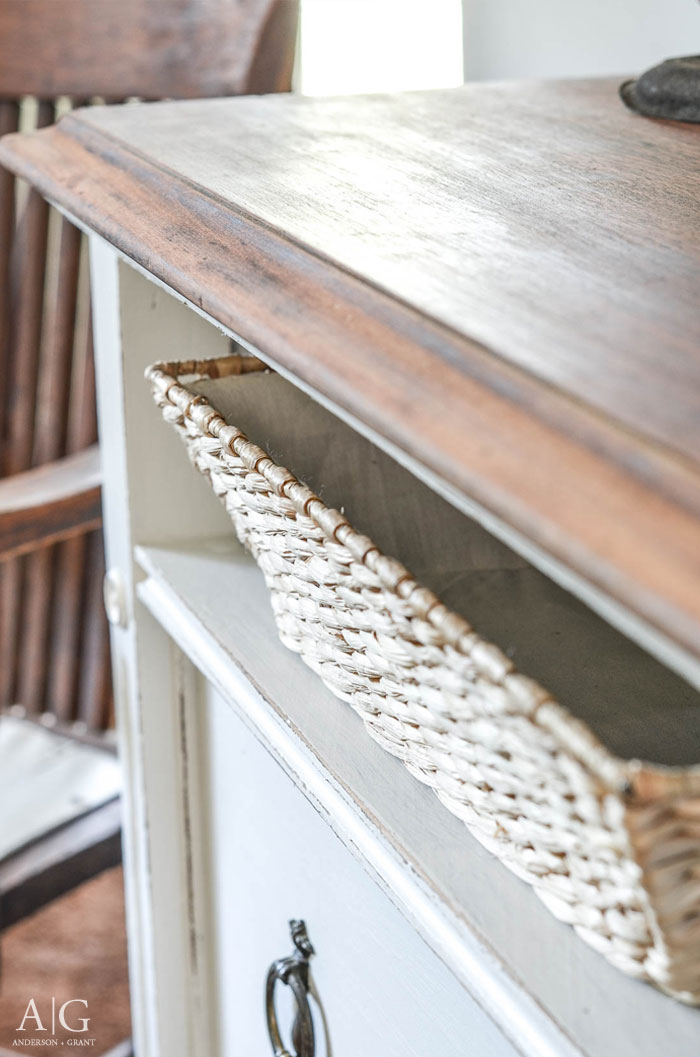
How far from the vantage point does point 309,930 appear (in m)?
0.53

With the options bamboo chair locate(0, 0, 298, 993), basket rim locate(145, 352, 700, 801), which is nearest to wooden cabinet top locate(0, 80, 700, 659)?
basket rim locate(145, 352, 700, 801)

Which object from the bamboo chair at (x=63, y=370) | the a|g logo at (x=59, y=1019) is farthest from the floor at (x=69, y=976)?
the bamboo chair at (x=63, y=370)

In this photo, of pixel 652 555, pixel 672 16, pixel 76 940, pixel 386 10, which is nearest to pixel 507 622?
pixel 652 555

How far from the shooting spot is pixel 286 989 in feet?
1.91

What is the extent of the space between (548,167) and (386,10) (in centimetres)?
110

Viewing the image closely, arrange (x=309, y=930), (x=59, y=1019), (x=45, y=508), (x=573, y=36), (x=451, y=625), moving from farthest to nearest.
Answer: (x=59, y=1019)
(x=573, y=36)
(x=45, y=508)
(x=309, y=930)
(x=451, y=625)

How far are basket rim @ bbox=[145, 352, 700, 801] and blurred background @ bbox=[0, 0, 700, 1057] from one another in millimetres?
378

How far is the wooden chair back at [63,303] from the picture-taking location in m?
0.82

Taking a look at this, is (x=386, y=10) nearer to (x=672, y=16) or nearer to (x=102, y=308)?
(x=672, y=16)

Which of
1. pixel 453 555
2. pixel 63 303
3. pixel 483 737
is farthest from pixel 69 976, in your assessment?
pixel 483 737

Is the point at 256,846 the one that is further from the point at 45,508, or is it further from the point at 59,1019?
the point at 59,1019

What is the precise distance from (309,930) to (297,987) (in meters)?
0.03

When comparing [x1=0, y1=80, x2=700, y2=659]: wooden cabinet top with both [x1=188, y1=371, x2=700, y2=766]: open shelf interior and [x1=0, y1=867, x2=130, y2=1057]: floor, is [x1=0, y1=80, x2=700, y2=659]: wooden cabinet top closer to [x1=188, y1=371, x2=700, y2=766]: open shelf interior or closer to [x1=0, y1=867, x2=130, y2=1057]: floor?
[x1=188, y1=371, x2=700, y2=766]: open shelf interior

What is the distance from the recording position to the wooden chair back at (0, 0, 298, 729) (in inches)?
32.4
